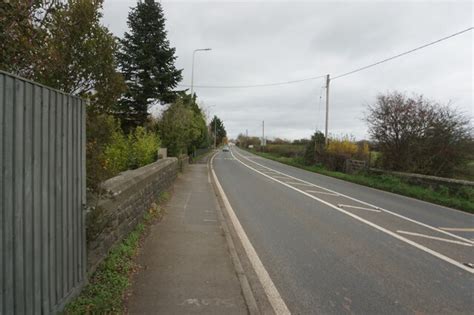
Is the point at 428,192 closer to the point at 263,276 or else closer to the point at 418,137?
the point at 418,137

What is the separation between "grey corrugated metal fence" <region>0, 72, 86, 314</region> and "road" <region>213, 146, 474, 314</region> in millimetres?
2540

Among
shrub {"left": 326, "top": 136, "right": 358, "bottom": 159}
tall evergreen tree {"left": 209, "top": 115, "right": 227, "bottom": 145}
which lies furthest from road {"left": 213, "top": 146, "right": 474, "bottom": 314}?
tall evergreen tree {"left": 209, "top": 115, "right": 227, "bottom": 145}

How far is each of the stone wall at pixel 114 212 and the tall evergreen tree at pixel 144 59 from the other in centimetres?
1602

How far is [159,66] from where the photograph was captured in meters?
22.9

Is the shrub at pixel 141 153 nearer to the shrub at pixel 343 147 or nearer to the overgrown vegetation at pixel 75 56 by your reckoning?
the overgrown vegetation at pixel 75 56

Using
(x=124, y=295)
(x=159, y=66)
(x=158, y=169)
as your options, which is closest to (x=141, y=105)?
(x=159, y=66)

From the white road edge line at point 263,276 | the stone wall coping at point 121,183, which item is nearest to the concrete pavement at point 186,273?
the white road edge line at point 263,276

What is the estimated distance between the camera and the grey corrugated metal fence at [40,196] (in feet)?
7.47

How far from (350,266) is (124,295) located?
338cm

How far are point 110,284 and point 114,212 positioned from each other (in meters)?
1.19

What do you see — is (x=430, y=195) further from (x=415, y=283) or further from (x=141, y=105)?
(x=141, y=105)

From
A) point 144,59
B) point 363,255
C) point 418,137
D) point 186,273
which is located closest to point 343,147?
point 418,137

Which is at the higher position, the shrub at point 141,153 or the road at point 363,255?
the shrub at point 141,153

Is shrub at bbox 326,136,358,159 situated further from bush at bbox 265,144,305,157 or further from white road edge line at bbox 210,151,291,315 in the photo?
white road edge line at bbox 210,151,291,315
